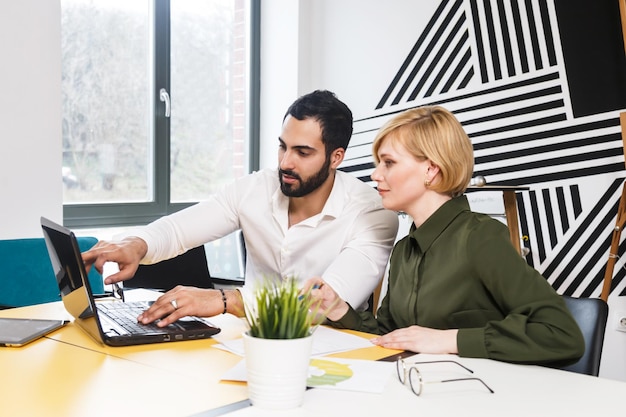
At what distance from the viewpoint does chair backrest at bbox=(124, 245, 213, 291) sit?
10.1 feet

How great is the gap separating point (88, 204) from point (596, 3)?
2731 millimetres

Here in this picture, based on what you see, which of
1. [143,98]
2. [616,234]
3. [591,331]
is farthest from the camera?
[143,98]

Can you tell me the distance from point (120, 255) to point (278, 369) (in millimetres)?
990

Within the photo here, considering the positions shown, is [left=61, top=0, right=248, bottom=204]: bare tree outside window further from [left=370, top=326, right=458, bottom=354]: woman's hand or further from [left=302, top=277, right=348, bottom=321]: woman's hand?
[left=370, top=326, right=458, bottom=354]: woman's hand

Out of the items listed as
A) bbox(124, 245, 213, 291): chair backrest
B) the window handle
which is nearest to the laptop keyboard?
bbox(124, 245, 213, 291): chair backrest

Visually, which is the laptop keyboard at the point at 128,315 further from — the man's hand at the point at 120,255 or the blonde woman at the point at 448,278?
the blonde woman at the point at 448,278

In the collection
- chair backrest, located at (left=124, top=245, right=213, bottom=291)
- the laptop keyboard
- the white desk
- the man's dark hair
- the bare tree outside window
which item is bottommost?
the white desk

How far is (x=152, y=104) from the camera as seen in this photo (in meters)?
4.01

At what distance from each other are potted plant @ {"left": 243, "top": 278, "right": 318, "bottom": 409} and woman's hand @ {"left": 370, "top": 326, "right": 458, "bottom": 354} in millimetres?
449

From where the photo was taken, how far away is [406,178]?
184cm

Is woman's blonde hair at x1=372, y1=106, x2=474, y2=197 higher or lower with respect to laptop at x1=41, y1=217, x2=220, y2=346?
higher

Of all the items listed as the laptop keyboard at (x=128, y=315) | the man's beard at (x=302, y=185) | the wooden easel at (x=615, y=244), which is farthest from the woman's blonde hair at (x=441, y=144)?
the wooden easel at (x=615, y=244)

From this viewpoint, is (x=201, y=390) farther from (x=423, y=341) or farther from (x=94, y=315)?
(x=423, y=341)

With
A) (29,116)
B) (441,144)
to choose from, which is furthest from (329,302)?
(29,116)
